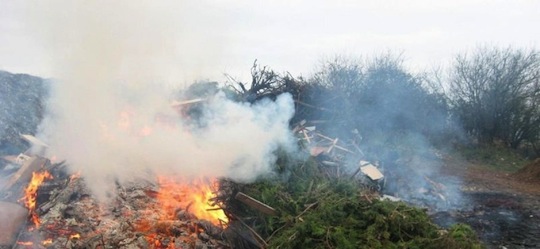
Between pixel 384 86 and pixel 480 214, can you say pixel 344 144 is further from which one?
pixel 384 86

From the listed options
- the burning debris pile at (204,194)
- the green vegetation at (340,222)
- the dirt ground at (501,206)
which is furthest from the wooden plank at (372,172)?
the green vegetation at (340,222)

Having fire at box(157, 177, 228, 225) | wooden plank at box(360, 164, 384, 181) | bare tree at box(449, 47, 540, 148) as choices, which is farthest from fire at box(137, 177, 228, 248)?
bare tree at box(449, 47, 540, 148)

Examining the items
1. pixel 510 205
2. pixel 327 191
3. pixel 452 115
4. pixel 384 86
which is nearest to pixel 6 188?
pixel 327 191

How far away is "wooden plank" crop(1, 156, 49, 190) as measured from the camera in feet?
22.6

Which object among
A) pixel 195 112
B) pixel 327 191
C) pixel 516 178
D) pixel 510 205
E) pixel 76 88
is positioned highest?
pixel 76 88

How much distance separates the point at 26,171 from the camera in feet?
23.9

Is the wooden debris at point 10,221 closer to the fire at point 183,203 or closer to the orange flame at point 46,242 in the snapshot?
the orange flame at point 46,242

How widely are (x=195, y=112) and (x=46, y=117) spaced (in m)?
5.91

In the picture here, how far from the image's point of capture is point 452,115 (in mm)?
19328

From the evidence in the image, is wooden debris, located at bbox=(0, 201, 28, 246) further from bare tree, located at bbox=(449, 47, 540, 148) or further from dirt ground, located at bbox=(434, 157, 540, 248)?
bare tree, located at bbox=(449, 47, 540, 148)

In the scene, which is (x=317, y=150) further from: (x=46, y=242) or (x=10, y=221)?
(x=10, y=221)

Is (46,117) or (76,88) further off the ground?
(76,88)

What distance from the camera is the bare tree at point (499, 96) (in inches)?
679

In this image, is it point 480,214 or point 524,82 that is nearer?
point 480,214
